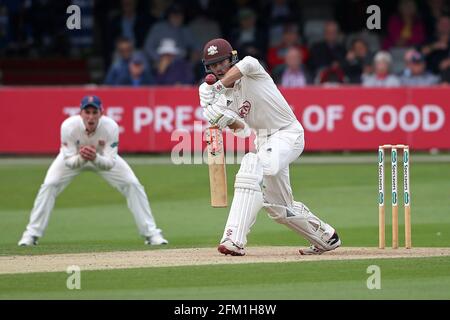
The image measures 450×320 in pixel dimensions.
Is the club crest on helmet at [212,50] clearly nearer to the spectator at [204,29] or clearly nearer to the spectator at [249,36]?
the spectator at [249,36]

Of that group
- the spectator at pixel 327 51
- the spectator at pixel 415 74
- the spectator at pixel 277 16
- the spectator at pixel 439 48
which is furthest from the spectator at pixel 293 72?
the spectator at pixel 439 48

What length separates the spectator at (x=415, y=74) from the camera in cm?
2361

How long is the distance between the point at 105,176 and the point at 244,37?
1120cm

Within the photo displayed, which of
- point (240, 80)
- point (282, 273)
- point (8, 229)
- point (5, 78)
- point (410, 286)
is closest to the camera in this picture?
point (410, 286)

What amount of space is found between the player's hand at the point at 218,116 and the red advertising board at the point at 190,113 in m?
11.3

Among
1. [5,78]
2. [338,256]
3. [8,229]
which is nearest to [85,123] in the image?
[8,229]

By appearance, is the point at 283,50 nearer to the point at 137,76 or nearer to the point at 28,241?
the point at 137,76

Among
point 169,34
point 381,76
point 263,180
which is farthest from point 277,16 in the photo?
point 263,180

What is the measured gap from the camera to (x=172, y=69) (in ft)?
80.0

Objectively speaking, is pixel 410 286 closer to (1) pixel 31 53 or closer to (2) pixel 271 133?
(2) pixel 271 133

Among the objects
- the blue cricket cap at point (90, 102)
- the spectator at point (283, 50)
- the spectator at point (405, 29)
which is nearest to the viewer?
the blue cricket cap at point (90, 102)

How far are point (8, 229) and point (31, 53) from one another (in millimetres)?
10466

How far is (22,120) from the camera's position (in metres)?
22.7

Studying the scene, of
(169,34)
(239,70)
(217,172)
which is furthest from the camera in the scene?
(169,34)
